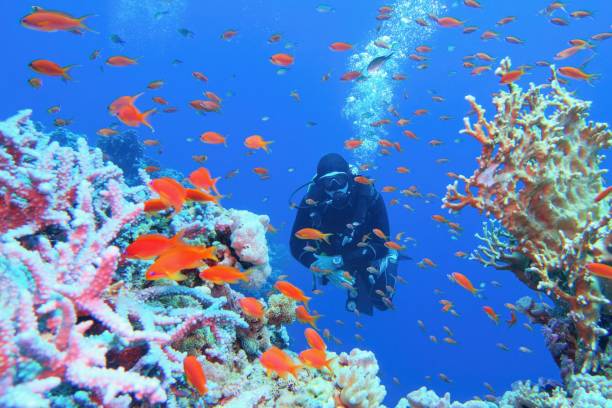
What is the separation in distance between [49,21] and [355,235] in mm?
5780

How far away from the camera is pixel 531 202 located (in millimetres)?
3574

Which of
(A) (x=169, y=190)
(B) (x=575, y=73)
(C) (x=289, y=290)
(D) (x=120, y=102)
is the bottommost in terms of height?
(C) (x=289, y=290)

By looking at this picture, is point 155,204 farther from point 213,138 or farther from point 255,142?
point 213,138

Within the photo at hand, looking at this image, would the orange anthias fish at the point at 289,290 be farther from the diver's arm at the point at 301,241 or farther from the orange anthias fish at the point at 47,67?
the orange anthias fish at the point at 47,67

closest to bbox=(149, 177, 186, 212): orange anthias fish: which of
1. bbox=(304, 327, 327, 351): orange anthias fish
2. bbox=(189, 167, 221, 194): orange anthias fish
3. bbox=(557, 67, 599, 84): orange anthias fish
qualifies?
bbox=(189, 167, 221, 194): orange anthias fish

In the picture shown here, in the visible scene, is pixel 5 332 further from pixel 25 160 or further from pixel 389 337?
pixel 389 337

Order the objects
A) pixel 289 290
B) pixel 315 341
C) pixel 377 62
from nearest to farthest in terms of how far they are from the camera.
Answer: pixel 315 341
pixel 289 290
pixel 377 62

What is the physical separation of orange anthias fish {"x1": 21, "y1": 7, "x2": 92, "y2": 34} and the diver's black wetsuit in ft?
14.3

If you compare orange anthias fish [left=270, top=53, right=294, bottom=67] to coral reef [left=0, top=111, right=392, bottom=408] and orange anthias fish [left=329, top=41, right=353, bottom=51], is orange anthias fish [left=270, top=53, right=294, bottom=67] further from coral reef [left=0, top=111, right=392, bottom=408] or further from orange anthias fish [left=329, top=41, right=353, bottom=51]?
coral reef [left=0, top=111, right=392, bottom=408]

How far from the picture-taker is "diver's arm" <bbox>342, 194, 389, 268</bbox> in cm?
711

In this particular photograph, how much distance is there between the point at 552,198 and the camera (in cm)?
354

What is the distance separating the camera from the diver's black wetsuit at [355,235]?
6785mm

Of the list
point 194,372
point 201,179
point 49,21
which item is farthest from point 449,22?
point 194,372

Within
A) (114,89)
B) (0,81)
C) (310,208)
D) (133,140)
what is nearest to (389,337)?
(133,140)
